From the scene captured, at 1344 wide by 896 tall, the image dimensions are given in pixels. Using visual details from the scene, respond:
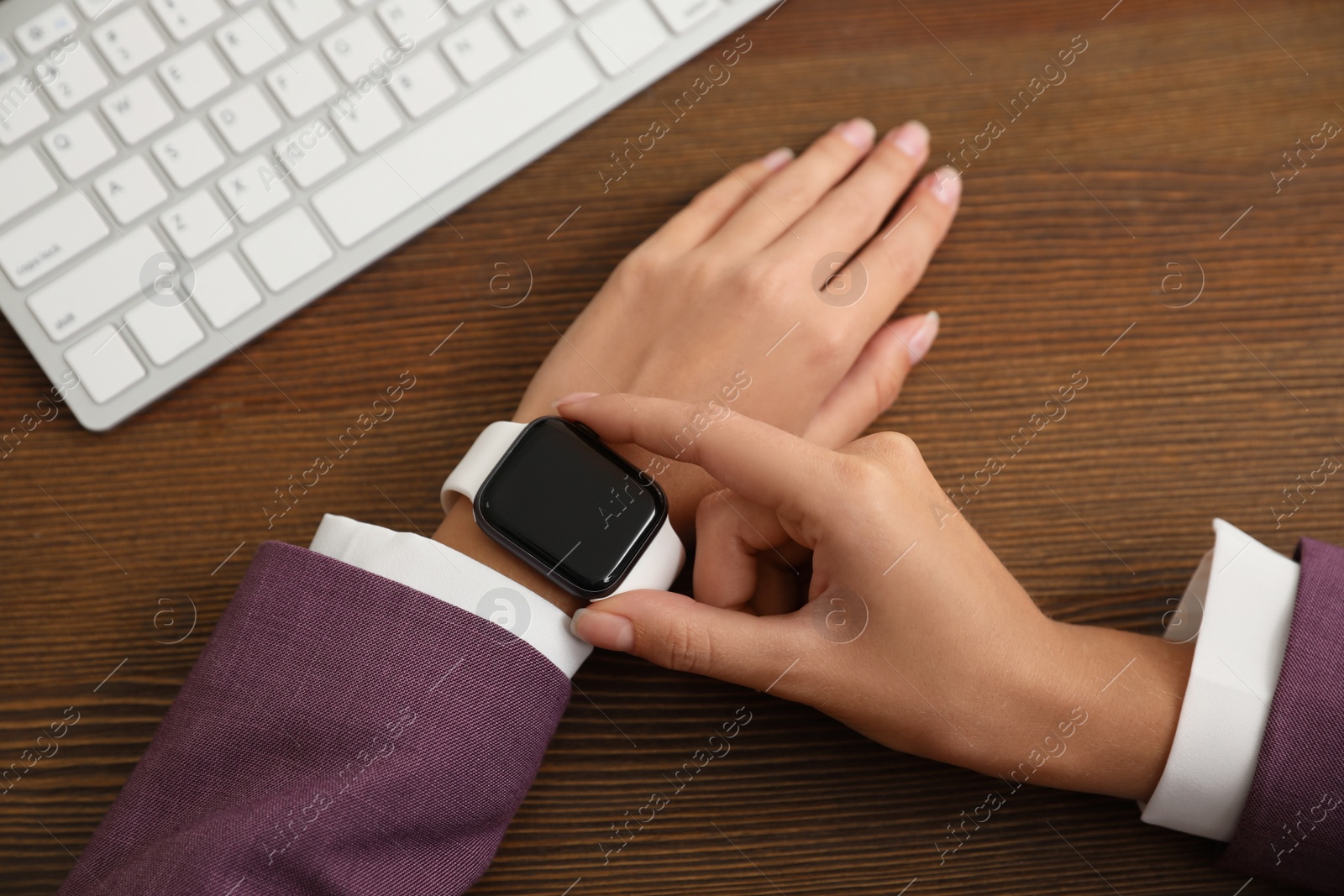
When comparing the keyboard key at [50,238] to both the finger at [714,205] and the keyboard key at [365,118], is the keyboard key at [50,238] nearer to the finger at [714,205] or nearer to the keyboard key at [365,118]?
the keyboard key at [365,118]

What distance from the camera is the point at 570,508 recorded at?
55cm

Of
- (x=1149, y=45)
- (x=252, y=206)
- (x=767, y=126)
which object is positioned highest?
(x=252, y=206)

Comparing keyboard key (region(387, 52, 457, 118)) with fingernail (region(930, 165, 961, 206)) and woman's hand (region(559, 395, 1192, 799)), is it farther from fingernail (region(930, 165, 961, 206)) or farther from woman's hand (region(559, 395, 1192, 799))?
fingernail (region(930, 165, 961, 206))

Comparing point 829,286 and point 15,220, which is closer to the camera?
point 15,220

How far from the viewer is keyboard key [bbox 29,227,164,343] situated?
1.93 ft

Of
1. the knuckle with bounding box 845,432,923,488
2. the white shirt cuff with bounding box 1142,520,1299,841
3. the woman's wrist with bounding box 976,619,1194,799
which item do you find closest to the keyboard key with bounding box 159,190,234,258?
the knuckle with bounding box 845,432,923,488

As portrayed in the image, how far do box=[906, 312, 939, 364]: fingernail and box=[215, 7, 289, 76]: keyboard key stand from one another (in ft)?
1.69

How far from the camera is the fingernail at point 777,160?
71 cm

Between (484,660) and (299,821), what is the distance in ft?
0.43

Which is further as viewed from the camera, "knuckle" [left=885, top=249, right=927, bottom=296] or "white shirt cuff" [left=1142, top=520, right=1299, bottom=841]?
"knuckle" [left=885, top=249, right=927, bottom=296]

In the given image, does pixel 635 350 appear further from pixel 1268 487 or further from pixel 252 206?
pixel 1268 487

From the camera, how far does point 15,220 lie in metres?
0.58

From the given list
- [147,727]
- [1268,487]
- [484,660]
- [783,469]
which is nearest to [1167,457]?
[1268,487]

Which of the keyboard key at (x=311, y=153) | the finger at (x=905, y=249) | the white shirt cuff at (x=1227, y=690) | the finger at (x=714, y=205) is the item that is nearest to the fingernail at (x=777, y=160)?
the finger at (x=714, y=205)
